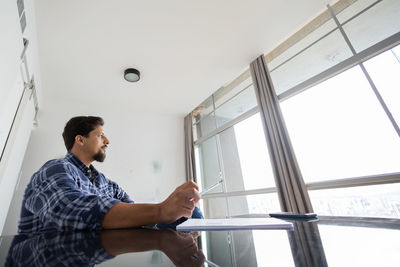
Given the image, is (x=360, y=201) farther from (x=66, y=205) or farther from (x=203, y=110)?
(x=203, y=110)

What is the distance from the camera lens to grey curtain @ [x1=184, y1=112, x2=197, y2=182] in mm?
3932

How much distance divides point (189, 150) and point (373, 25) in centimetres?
339

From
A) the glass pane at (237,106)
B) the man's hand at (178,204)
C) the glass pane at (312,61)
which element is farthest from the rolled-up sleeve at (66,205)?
the glass pane at (237,106)

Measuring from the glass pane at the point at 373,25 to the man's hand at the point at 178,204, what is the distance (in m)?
2.39

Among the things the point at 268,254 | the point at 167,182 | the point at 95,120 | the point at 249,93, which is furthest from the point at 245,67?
the point at 268,254

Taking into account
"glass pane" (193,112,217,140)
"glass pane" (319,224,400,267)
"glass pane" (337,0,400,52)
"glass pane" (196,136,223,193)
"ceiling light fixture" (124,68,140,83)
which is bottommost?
"glass pane" (319,224,400,267)

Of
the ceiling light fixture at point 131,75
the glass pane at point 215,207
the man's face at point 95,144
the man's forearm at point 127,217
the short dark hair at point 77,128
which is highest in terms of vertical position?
the ceiling light fixture at point 131,75

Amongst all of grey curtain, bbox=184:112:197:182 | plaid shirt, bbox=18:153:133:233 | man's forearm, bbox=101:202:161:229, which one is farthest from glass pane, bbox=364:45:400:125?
grey curtain, bbox=184:112:197:182

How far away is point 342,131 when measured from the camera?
6.44 ft

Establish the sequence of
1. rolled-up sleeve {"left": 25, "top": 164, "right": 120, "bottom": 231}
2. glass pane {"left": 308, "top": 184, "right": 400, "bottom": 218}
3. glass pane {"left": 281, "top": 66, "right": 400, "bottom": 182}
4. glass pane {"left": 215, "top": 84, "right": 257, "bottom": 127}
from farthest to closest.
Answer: glass pane {"left": 215, "top": 84, "right": 257, "bottom": 127}
glass pane {"left": 281, "top": 66, "right": 400, "bottom": 182}
glass pane {"left": 308, "top": 184, "right": 400, "bottom": 218}
rolled-up sleeve {"left": 25, "top": 164, "right": 120, "bottom": 231}

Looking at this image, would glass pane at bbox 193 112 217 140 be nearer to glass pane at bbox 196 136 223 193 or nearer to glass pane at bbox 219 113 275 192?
glass pane at bbox 196 136 223 193

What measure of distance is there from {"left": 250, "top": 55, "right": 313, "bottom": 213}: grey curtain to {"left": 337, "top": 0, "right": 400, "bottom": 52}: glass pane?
0.96 meters

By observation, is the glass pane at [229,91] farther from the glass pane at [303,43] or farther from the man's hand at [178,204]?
the man's hand at [178,204]

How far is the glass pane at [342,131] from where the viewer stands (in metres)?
1.71
